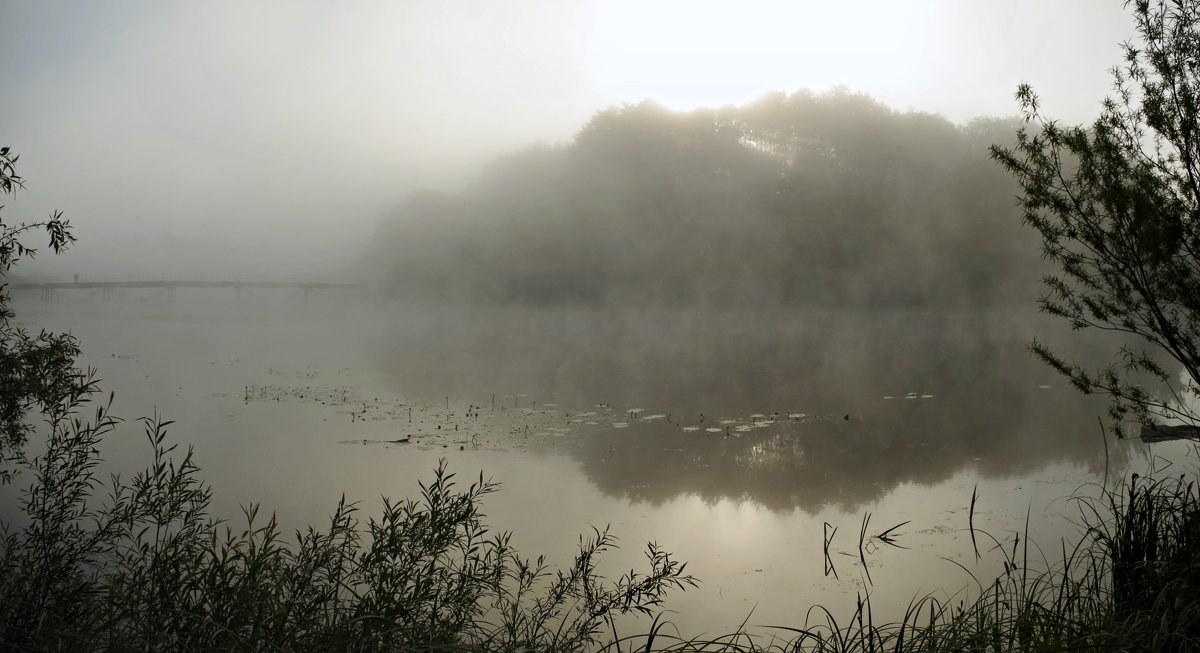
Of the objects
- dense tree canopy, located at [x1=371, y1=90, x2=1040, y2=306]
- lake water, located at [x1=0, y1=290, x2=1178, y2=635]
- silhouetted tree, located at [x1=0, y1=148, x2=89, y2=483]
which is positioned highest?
dense tree canopy, located at [x1=371, y1=90, x2=1040, y2=306]

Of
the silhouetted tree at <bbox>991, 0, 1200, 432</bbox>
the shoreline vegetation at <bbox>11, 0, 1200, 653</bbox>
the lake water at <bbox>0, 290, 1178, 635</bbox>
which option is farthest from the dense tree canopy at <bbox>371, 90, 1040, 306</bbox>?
the silhouetted tree at <bbox>991, 0, 1200, 432</bbox>

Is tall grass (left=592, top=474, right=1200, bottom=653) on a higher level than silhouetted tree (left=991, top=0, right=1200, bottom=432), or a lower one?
lower

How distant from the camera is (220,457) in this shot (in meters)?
8.02

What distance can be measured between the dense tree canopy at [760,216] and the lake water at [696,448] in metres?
21.9

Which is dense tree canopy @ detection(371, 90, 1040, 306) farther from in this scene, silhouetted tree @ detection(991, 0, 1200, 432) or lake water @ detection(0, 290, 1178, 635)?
silhouetted tree @ detection(991, 0, 1200, 432)

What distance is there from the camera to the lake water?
555cm

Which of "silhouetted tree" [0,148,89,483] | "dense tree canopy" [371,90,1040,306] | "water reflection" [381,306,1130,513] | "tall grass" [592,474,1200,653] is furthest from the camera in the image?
"dense tree canopy" [371,90,1040,306]

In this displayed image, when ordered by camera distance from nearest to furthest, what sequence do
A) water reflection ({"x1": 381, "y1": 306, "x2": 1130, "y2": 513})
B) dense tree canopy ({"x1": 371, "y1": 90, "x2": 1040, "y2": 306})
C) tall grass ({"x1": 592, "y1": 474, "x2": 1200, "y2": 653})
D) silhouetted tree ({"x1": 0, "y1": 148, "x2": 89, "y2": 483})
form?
tall grass ({"x1": 592, "y1": 474, "x2": 1200, "y2": 653}) → silhouetted tree ({"x1": 0, "y1": 148, "x2": 89, "y2": 483}) → water reflection ({"x1": 381, "y1": 306, "x2": 1130, "y2": 513}) → dense tree canopy ({"x1": 371, "y1": 90, "x2": 1040, "y2": 306})

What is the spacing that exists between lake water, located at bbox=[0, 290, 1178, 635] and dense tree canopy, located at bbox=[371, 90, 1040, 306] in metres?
21.9

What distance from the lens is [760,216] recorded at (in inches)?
1761

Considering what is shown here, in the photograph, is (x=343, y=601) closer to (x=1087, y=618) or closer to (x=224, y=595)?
(x=224, y=595)

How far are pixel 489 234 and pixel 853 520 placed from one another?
159 feet

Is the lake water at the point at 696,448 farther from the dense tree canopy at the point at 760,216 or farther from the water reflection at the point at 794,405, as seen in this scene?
the dense tree canopy at the point at 760,216

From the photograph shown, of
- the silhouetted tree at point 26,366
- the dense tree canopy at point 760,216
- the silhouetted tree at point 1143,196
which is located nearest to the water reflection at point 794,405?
the silhouetted tree at point 1143,196
